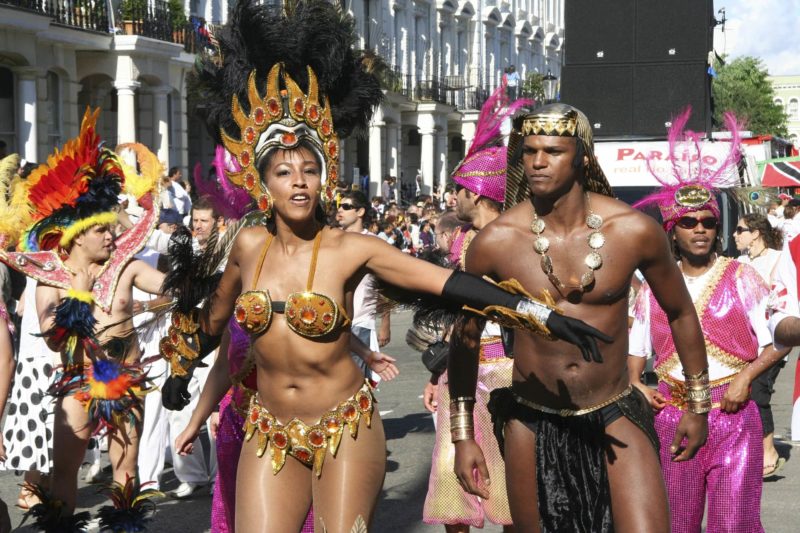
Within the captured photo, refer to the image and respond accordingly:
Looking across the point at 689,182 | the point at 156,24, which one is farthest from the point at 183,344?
the point at 156,24

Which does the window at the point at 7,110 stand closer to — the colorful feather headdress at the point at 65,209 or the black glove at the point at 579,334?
the colorful feather headdress at the point at 65,209

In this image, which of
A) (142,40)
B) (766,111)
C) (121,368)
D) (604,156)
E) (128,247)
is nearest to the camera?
(121,368)

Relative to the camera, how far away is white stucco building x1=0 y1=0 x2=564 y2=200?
2634 centimetres

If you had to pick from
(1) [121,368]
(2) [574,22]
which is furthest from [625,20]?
(1) [121,368]

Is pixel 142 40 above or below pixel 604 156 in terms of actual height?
above

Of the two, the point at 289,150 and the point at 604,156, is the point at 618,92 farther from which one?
the point at 289,150

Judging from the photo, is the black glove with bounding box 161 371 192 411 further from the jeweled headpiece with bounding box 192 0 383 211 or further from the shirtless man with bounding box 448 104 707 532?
the shirtless man with bounding box 448 104 707 532

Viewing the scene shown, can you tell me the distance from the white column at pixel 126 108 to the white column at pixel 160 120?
1820 millimetres

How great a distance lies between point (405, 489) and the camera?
9430 mm

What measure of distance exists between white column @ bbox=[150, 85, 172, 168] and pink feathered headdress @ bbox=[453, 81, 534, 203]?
956 inches

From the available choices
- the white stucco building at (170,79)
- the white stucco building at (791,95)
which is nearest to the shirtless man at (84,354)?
the white stucco building at (170,79)

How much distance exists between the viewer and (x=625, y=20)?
20062mm

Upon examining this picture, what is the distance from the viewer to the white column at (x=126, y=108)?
29641 mm

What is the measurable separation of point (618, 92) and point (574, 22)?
1425 mm
